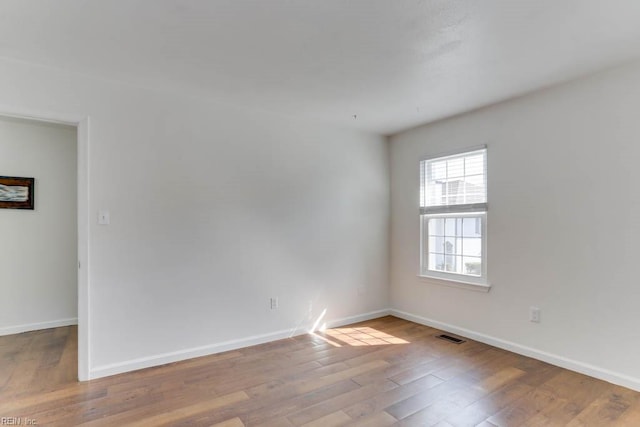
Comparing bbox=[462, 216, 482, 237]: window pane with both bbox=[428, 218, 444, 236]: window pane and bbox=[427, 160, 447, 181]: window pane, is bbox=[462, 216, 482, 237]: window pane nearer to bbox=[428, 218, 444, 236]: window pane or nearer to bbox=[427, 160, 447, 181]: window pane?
bbox=[428, 218, 444, 236]: window pane

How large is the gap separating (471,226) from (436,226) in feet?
1.53

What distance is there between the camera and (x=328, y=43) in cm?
222

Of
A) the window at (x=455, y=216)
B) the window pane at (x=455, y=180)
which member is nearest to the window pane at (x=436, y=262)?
the window at (x=455, y=216)

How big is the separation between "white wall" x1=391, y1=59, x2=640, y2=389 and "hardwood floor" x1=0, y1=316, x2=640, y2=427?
276 millimetres

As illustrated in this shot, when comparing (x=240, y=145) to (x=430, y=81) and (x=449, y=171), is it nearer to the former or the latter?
(x=430, y=81)

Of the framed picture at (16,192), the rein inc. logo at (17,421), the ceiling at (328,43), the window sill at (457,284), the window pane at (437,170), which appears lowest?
the rein inc. logo at (17,421)

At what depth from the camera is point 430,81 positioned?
111 inches

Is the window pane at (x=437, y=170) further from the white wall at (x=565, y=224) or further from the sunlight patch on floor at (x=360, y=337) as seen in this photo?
the sunlight patch on floor at (x=360, y=337)

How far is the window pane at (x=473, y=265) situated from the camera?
355 cm

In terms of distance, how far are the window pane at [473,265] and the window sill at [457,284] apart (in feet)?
0.40

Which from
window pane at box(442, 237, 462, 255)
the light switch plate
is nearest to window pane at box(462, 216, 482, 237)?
window pane at box(442, 237, 462, 255)

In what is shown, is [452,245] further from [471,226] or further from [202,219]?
[202,219]

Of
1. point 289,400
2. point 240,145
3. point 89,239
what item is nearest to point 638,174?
point 289,400

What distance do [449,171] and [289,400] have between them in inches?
115
